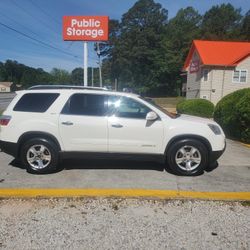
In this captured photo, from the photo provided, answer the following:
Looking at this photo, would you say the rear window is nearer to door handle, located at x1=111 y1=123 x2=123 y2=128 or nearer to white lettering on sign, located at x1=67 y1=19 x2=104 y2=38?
door handle, located at x1=111 y1=123 x2=123 y2=128

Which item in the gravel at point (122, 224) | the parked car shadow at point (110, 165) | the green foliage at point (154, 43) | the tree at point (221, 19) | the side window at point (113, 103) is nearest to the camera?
the gravel at point (122, 224)

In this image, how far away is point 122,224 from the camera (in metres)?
3.94

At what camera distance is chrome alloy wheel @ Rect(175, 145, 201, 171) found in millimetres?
5848

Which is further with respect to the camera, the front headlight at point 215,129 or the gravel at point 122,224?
the front headlight at point 215,129

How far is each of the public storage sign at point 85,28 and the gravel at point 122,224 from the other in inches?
629

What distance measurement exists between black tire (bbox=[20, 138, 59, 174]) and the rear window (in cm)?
64

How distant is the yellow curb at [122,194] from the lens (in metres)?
4.79

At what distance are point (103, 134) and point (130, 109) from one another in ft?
2.45

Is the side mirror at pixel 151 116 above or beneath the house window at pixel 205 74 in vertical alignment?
beneath

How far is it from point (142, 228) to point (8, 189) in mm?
2551

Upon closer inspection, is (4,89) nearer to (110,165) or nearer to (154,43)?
(154,43)

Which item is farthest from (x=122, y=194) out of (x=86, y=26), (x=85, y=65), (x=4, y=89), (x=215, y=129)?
(x=4, y=89)

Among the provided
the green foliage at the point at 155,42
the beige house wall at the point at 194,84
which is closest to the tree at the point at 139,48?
the green foliage at the point at 155,42

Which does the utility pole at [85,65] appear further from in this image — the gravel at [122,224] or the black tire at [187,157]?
the gravel at [122,224]
